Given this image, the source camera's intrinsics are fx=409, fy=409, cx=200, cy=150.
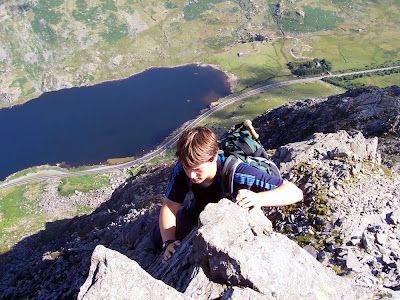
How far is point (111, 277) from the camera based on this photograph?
1375 centimetres

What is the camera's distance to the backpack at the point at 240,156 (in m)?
14.6

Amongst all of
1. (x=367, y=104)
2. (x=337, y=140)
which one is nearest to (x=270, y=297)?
(x=337, y=140)

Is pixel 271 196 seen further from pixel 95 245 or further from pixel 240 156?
pixel 95 245

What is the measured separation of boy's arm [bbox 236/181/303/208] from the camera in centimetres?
1444

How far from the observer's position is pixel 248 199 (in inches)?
585

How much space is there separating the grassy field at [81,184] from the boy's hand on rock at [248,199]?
165076 mm

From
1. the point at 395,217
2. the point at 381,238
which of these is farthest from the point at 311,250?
the point at 395,217

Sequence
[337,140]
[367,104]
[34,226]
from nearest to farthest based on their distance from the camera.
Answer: [337,140]
[367,104]
[34,226]

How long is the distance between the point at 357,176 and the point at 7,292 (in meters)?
54.2

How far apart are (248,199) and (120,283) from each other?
5.29 metres

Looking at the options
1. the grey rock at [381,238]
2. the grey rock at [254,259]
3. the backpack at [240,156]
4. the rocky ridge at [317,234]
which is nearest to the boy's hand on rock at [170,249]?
the rocky ridge at [317,234]

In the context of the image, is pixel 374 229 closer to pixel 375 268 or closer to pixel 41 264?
pixel 375 268

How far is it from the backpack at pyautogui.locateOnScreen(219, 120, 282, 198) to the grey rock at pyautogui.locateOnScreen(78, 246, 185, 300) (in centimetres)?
426

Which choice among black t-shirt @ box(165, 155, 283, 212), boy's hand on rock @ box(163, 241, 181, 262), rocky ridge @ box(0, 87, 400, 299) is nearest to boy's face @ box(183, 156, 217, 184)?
black t-shirt @ box(165, 155, 283, 212)
